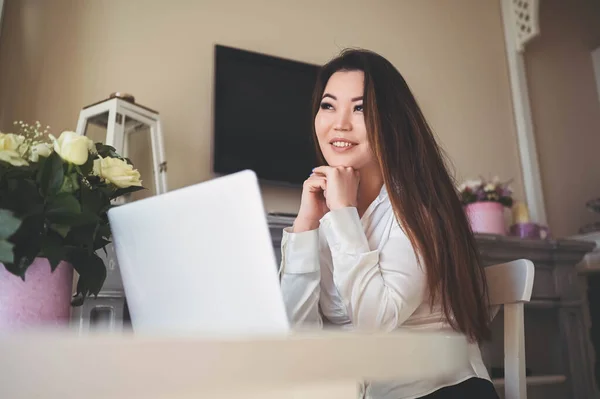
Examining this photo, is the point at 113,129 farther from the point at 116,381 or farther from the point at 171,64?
the point at 116,381

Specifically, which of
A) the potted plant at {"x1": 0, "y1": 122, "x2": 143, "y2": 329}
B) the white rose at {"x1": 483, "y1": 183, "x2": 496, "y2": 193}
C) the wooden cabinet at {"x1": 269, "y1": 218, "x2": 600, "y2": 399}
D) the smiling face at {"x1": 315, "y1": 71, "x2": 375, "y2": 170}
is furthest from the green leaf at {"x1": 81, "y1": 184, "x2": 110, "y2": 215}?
the white rose at {"x1": 483, "y1": 183, "x2": 496, "y2": 193}

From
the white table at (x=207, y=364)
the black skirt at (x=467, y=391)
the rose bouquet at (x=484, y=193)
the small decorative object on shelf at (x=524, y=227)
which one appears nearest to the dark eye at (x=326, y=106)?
the black skirt at (x=467, y=391)

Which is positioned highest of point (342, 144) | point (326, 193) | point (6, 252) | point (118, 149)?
point (118, 149)

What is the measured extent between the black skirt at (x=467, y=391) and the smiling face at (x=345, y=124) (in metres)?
0.41

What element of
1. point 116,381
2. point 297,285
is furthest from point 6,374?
point 297,285

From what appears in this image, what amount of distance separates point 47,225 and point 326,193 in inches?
17.6

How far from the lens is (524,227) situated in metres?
2.07

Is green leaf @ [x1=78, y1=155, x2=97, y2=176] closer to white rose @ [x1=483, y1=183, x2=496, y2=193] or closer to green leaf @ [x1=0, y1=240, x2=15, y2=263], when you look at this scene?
green leaf @ [x1=0, y1=240, x2=15, y2=263]

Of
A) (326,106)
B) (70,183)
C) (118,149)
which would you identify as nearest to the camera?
(70,183)

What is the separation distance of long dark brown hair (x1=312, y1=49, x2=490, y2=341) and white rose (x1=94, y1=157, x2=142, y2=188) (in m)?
0.43

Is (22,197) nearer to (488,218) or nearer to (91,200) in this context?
(91,200)

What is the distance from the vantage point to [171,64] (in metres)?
1.80

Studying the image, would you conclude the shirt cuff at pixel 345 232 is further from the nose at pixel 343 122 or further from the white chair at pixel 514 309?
the white chair at pixel 514 309

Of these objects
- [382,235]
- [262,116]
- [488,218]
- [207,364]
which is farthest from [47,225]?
[488,218]
